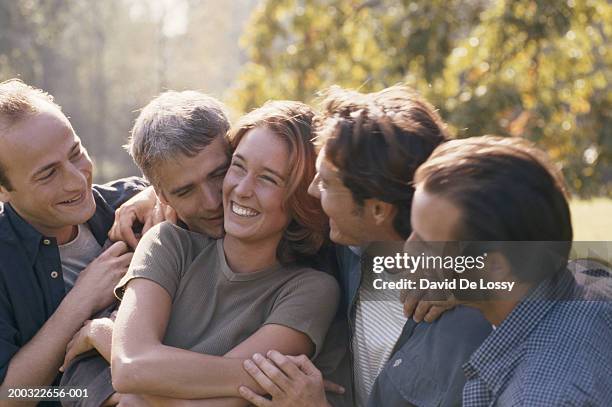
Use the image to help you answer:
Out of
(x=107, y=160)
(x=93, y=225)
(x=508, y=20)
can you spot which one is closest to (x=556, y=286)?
(x=93, y=225)

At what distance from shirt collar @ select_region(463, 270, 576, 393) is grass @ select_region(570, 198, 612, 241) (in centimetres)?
759

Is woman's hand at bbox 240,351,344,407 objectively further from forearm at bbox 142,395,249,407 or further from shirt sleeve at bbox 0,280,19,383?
shirt sleeve at bbox 0,280,19,383

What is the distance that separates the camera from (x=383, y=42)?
10586 millimetres

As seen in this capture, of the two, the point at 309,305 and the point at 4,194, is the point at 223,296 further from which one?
the point at 4,194

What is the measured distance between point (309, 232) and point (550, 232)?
1.02 m

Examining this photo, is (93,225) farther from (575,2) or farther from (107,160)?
(107,160)

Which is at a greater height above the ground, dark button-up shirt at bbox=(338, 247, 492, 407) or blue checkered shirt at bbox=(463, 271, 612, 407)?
blue checkered shirt at bbox=(463, 271, 612, 407)

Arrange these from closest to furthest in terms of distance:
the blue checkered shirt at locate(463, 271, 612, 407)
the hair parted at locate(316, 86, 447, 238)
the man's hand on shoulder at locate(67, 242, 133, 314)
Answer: the blue checkered shirt at locate(463, 271, 612, 407) → the hair parted at locate(316, 86, 447, 238) → the man's hand on shoulder at locate(67, 242, 133, 314)

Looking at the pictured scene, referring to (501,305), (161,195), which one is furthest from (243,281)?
(501,305)

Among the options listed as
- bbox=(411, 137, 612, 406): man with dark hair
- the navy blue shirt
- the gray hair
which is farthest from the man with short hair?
bbox=(411, 137, 612, 406): man with dark hair

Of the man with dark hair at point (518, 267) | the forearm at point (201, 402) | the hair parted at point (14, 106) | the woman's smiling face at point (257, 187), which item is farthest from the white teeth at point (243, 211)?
the hair parted at point (14, 106)

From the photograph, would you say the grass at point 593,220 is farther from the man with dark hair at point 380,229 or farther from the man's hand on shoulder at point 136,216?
the man with dark hair at point 380,229

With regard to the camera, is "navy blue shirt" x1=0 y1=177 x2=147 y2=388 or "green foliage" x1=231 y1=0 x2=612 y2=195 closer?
"navy blue shirt" x1=0 y1=177 x2=147 y2=388

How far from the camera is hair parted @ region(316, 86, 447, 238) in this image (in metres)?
2.46
